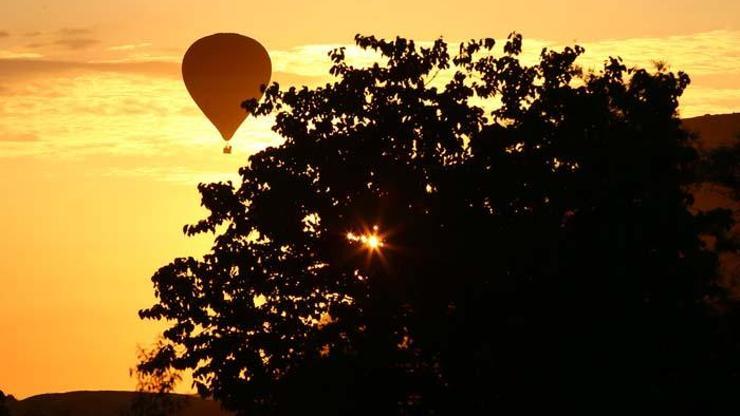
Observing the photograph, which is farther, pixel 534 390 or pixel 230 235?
pixel 230 235

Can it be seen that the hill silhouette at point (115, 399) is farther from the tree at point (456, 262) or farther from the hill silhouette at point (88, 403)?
the tree at point (456, 262)

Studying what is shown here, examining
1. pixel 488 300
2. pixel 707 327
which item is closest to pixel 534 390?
pixel 488 300

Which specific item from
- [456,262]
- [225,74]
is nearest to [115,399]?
[225,74]

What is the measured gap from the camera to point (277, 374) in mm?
35250

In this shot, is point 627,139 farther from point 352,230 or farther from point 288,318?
point 288,318

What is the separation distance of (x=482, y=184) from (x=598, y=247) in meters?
3.29

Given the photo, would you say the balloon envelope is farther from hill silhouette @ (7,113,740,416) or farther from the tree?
hill silhouette @ (7,113,740,416)

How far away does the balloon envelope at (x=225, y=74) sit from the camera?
76.0 m

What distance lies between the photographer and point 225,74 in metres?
76.2

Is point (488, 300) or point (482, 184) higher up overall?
point (482, 184)

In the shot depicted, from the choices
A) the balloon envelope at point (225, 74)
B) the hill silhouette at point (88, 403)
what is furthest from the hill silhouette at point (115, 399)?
the balloon envelope at point (225, 74)

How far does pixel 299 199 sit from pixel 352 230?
158 cm

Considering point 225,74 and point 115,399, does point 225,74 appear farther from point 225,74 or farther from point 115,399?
point 115,399

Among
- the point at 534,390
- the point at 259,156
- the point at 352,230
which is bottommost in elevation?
the point at 534,390
